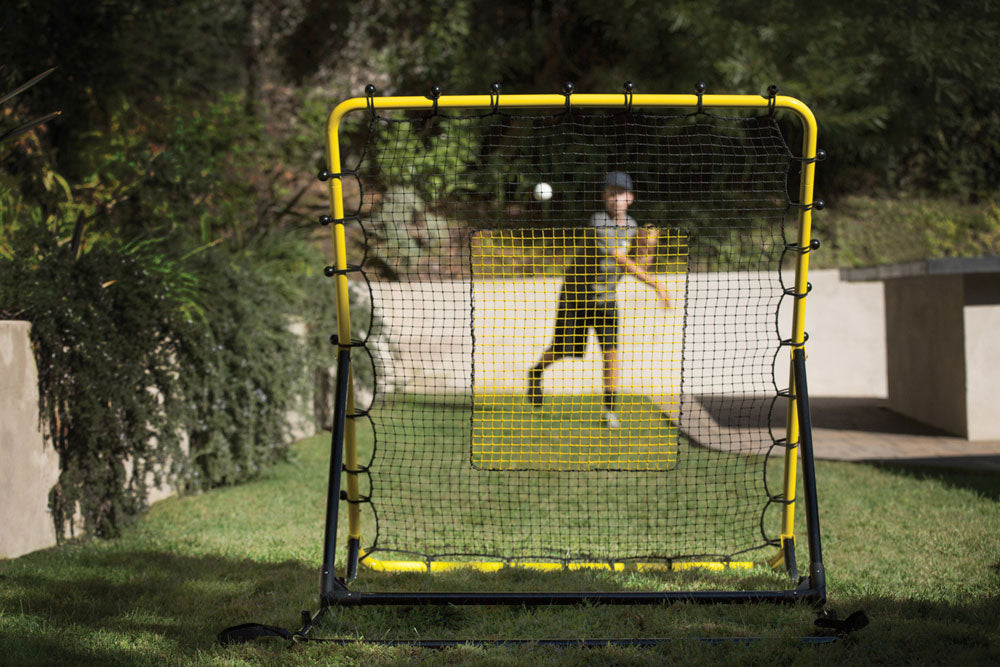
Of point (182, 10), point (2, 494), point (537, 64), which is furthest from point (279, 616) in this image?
point (537, 64)

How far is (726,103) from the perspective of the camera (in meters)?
3.36

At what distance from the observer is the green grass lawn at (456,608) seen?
274 cm

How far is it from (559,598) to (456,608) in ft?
1.46

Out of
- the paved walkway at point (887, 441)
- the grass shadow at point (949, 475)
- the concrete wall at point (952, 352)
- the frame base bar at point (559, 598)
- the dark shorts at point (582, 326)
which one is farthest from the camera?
the concrete wall at point (952, 352)

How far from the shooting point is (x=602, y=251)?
244 inches

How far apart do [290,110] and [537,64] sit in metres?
4.48

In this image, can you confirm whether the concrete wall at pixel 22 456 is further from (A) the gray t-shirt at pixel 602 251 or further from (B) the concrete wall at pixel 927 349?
(B) the concrete wall at pixel 927 349

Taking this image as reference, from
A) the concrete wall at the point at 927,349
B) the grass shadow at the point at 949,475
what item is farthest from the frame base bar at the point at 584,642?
the concrete wall at the point at 927,349

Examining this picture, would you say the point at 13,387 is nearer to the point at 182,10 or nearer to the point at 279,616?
the point at 279,616

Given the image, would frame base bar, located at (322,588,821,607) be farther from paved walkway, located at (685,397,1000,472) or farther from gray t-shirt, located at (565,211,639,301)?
paved walkway, located at (685,397,1000,472)

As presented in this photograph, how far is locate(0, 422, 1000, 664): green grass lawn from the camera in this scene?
2742 mm

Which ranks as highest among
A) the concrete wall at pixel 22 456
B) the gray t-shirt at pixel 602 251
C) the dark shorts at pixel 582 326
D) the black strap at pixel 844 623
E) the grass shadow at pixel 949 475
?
the gray t-shirt at pixel 602 251

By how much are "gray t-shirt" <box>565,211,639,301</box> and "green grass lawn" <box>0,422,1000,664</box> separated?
123 centimetres

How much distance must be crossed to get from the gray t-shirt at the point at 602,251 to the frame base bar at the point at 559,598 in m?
1.09
